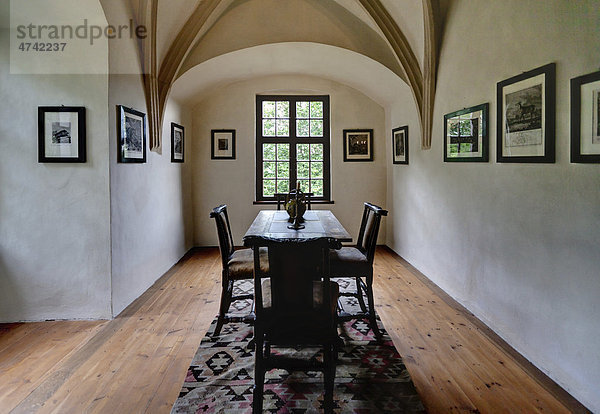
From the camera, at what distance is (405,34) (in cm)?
514

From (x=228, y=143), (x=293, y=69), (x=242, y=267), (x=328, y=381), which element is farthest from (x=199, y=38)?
(x=328, y=381)

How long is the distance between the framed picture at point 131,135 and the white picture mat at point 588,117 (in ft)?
12.0

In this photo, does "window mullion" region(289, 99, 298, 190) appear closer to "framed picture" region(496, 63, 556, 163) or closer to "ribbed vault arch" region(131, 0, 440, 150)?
"ribbed vault arch" region(131, 0, 440, 150)

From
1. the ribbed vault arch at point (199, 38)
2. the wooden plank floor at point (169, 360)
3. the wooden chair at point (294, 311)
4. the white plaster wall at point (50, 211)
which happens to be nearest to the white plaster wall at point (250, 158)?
the ribbed vault arch at point (199, 38)

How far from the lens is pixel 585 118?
2.41 m

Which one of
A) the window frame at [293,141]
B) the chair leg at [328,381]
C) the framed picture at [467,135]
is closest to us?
the chair leg at [328,381]

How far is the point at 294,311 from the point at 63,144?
2.73 metres

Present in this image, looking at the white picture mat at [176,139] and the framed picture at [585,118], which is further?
the white picture mat at [176,139]

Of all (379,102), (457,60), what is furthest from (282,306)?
(379,102)

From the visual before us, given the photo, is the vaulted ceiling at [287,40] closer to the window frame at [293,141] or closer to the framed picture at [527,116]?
the window frame at [293,141]

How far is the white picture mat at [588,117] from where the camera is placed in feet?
7.61

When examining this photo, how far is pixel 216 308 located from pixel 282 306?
1.97 m

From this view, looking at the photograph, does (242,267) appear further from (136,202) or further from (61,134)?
(61,134)

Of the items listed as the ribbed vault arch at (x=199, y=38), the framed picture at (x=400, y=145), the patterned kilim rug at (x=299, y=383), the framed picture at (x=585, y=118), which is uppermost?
the ribbed vault arch at (x=199, y=38)
